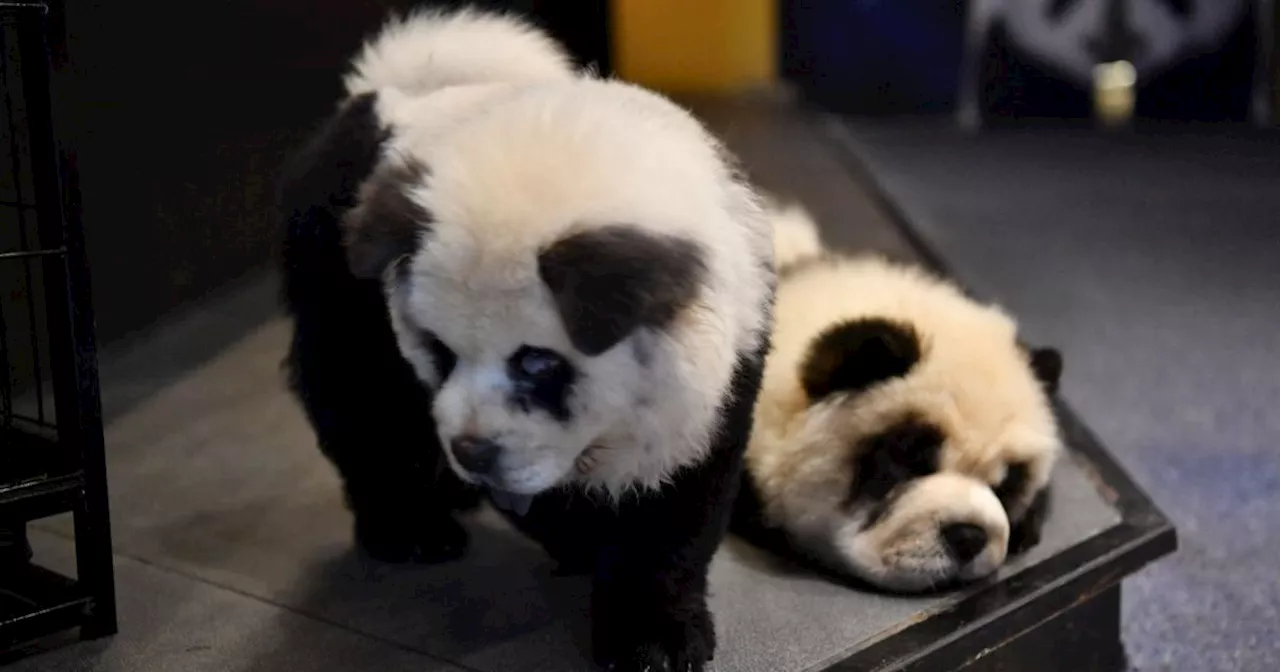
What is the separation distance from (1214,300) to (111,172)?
2602 mm

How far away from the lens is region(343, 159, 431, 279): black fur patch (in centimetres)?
113

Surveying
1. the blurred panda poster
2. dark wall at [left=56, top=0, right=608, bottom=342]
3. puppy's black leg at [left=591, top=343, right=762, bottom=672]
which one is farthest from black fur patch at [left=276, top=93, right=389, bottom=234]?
the blurred panda poster

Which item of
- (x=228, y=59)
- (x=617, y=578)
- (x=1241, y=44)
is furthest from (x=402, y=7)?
(x=1241, y=44)

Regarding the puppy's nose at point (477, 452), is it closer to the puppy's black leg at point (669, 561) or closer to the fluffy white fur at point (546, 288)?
the fluffy white fur at point (546, 288)

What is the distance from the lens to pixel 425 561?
163 cm

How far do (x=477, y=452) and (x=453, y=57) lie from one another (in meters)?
0.63

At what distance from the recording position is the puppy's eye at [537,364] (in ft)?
3.63

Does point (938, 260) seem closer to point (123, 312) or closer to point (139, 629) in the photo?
point (123, 312)

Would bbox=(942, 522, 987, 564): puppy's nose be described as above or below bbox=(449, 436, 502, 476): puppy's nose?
below

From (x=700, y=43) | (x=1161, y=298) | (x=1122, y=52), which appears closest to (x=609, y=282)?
(x=1161, y=298)

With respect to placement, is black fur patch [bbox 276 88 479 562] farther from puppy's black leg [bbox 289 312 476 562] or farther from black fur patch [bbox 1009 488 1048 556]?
black fur patch [bbox 1009 488 1048 556]

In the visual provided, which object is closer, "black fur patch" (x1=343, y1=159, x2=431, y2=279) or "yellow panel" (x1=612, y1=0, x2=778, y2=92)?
"black fur patch" (x1=343, y1=159, x2=431, y2=279)

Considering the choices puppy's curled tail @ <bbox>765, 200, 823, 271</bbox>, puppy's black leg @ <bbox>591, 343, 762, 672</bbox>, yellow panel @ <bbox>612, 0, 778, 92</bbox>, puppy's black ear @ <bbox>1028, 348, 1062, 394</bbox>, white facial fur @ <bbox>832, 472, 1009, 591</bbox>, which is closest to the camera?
puppy's black leg @ <bbox>591, 343, 762, 672</bbox>

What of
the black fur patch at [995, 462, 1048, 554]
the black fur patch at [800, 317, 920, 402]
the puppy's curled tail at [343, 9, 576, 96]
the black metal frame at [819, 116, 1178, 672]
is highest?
the puppy's curled tail at [343, 9, 576, 96]
